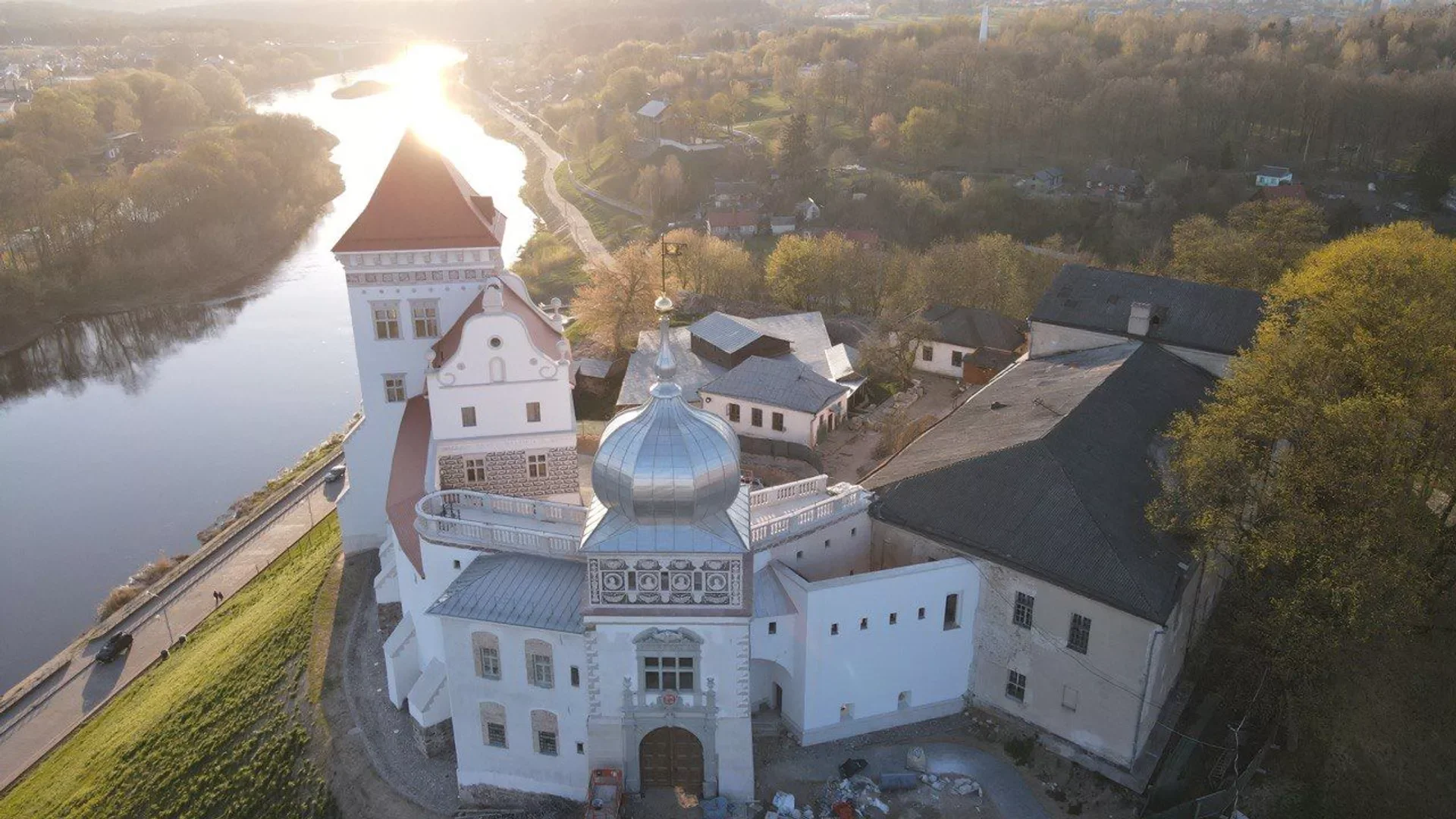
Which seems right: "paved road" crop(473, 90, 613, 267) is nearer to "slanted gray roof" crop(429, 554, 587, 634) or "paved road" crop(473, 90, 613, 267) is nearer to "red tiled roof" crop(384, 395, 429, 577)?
"red tiled roof" crop(384, 395, 429, 577)

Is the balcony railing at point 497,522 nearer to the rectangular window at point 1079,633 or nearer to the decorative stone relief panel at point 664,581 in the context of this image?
the decorative stone relief panel at point 664,581

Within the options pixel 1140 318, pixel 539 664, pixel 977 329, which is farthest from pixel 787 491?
pixel 977 329

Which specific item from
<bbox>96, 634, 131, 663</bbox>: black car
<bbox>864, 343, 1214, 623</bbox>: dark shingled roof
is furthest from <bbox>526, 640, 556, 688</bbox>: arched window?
<bbox>96, 634, 131, 663</bbox>: black car

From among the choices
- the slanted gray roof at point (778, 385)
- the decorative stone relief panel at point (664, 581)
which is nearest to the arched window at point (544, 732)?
the decorative stone relief panel at point (664, 581)

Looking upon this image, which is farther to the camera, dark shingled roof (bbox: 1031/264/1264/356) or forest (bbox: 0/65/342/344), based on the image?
forest (bbox: 0/65/342/344)

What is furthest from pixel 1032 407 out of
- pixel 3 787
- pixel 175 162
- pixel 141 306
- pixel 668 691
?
pixel 175 162

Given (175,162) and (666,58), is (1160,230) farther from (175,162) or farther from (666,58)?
(666,58)

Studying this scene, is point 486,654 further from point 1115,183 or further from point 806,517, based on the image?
point 1115,183
